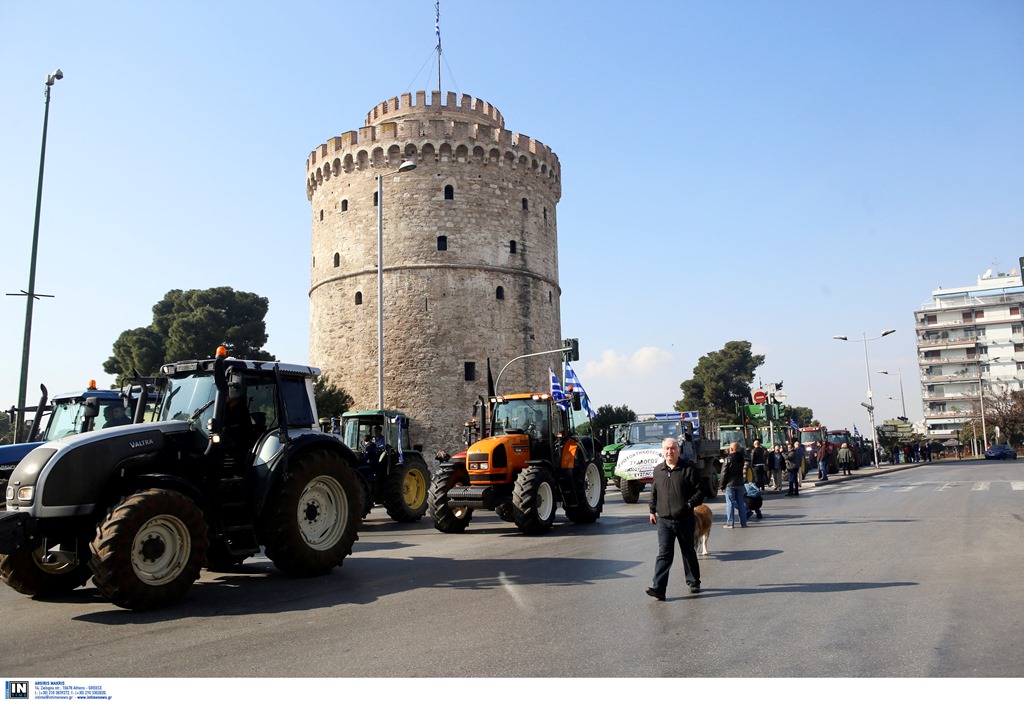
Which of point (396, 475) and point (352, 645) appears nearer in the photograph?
point (352, 645)

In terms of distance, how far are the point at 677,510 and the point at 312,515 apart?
3.91 metres

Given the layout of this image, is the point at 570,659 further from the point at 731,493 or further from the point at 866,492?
the point at 866,492

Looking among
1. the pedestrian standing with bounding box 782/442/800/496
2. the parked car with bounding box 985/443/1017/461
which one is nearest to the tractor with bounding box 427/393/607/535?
the pedestrian standing with bounding box 782/442/800/496

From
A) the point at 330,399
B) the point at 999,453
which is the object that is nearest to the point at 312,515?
the point at 330,399

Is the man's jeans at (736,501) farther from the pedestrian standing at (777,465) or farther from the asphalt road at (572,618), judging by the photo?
the pedestrian standing at (777,465)

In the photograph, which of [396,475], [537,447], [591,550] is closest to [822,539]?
[591,550]

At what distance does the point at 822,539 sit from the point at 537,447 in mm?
4585

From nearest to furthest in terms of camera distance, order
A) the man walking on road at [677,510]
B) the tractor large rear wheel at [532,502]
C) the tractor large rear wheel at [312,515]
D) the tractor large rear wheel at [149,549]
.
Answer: the tractor large rear wheel at [149,549] → the man walking on road at [677,510] → the tractor large rear wheel at [312,515] → the tractor large rear wheel at [532,502]

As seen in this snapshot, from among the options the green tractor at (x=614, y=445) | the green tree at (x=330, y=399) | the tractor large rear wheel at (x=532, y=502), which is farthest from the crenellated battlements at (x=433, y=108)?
the tractor large rear wheel at (x=532, y=502)

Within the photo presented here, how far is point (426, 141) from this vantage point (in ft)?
118

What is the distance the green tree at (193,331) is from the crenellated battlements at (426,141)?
10.0 metres

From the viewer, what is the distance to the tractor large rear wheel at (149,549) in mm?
5914

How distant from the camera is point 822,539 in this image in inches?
400

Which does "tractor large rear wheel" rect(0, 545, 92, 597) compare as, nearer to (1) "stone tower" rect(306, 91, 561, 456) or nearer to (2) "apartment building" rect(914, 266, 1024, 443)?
(1) "stone tower" rect(306, 91, 561, 456)
